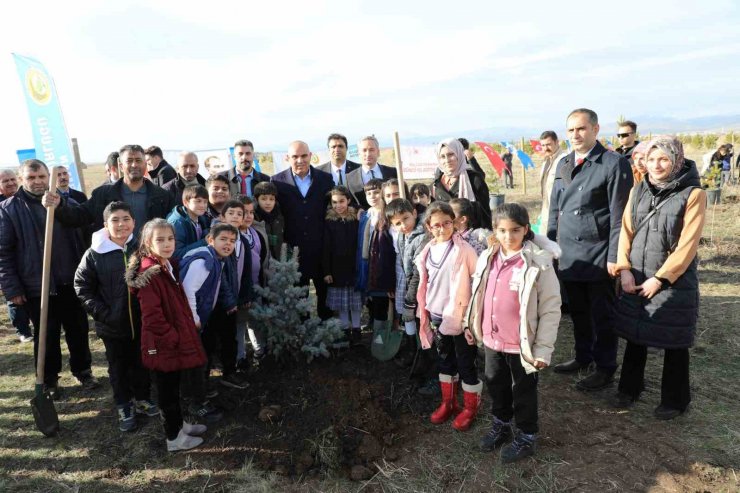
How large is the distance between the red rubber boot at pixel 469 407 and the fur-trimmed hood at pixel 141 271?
2.62 m

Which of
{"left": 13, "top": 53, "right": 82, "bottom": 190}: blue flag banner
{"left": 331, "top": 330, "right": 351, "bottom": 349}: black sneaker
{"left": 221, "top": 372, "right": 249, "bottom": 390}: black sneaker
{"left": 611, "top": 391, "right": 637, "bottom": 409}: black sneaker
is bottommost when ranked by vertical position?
{"left": 611, "top": 391, "right": 637, "bottom": 409}: black sneaker

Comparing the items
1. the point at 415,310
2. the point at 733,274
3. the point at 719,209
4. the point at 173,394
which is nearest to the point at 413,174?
the point at 719,209

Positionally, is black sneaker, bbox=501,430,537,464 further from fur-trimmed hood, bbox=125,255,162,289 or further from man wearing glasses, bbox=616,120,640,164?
man wearing glasses, bbox=616,120,640,164

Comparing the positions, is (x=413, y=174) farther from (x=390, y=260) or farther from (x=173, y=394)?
(x=173, y=394)

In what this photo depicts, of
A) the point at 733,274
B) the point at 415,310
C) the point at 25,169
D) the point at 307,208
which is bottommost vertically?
the point at 733,274

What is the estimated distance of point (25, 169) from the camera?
175 inches

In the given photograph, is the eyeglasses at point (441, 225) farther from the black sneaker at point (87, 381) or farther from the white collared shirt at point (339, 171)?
the black sneaker at point (87, 381)

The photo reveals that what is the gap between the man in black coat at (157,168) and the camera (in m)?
6.91

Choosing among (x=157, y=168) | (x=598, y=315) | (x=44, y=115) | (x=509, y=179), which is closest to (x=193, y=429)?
(x=598, y=315)

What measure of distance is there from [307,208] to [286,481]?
2.86 m

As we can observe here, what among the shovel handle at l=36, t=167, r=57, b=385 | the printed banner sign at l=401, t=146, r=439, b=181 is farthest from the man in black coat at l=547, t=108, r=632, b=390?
the printed banner sign at l=401, t=146, r=439, b=181

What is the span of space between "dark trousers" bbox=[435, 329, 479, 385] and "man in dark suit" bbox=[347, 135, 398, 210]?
2276mm

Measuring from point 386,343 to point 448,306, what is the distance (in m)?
1.28

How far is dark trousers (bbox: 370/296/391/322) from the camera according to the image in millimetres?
5195
